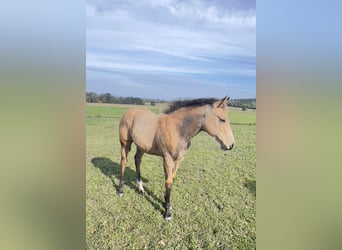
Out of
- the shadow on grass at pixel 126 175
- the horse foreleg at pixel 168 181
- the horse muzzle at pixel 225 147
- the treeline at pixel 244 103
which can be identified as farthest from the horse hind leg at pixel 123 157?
A: the treeline at pixel 244 103

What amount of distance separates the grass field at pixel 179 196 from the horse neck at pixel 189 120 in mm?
65

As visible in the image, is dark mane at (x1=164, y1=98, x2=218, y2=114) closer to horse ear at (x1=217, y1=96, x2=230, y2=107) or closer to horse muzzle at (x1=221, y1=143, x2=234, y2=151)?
horse ear at (x1=217, y1=96, x2=230, y2=107)

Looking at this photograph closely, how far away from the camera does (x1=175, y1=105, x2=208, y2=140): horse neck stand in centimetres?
168

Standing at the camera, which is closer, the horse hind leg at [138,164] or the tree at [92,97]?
the tree at [92,97]

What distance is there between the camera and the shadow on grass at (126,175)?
5.54 feet

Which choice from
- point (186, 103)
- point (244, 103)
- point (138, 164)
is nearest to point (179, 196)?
point (138, 164)

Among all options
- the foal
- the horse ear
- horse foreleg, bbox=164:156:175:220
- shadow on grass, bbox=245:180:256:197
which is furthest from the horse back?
shadow on grass, bbox=245:180:256:197

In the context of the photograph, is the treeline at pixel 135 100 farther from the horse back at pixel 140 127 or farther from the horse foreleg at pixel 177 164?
the horse foreleg at pixel 177 164

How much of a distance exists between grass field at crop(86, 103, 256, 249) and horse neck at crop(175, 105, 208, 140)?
0.21ft
